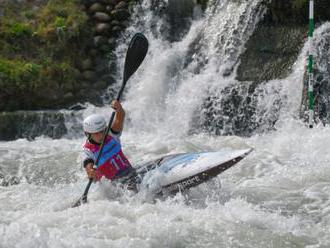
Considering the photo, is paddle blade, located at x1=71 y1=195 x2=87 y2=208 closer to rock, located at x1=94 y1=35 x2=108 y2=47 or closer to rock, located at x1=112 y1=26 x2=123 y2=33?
rock, located at x1=94 y1=35 x2=108 y2=47

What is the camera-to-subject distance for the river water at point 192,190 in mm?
5379

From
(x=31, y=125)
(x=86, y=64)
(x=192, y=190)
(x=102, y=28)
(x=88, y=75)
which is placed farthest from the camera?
(x=102, y=28)

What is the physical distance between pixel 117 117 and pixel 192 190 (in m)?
1.05

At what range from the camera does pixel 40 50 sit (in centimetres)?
1198

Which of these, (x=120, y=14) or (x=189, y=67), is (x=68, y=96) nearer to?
(x=120, y=14)

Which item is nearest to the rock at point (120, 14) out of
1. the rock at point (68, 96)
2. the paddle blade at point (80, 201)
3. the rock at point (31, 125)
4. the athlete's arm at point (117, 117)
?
the rock at point (68, 96)

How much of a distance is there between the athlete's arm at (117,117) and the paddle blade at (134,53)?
3.18 feet

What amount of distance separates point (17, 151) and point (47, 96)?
1962 mm

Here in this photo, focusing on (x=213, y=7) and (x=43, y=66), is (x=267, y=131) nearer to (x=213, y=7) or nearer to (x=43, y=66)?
(x=213, y=7)

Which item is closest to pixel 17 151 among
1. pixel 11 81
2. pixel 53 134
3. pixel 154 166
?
pixel 53 134

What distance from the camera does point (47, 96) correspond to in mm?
11344

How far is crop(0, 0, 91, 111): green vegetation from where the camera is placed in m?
11.2

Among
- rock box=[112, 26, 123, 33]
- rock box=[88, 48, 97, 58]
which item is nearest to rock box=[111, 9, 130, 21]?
rock box=[112, 26, 123, 33]

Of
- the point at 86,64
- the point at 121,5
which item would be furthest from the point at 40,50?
the point at 121,5
